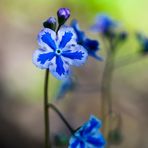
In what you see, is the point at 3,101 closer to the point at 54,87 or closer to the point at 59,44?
the point at 54,87

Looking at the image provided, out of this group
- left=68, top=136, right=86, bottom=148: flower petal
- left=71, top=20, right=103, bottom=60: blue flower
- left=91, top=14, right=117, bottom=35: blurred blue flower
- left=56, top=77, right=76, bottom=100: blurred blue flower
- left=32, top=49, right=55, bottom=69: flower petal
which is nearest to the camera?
left=32, top=49, right=55, bottom=69: flower petal

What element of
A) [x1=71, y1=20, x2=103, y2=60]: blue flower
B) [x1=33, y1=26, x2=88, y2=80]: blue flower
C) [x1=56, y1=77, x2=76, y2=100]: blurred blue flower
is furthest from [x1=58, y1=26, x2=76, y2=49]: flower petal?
[x1=56, y1=77, x2=76, y2=100]: blurred blue flower

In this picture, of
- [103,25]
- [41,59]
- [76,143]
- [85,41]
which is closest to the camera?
[41,59]

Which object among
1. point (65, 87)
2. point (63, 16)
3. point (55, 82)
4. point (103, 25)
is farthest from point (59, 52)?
point (55, 82)

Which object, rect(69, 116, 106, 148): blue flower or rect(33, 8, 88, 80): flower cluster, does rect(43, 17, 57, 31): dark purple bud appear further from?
rect(69, 116, 106, 148): blue flower

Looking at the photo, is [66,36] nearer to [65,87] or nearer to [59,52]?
[59,52]

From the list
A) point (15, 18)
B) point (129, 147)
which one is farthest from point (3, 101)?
point (15, 18)

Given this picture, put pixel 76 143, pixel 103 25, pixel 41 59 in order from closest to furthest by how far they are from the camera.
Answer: pixel 41 59, pixel 76 143, pixel 103 25
